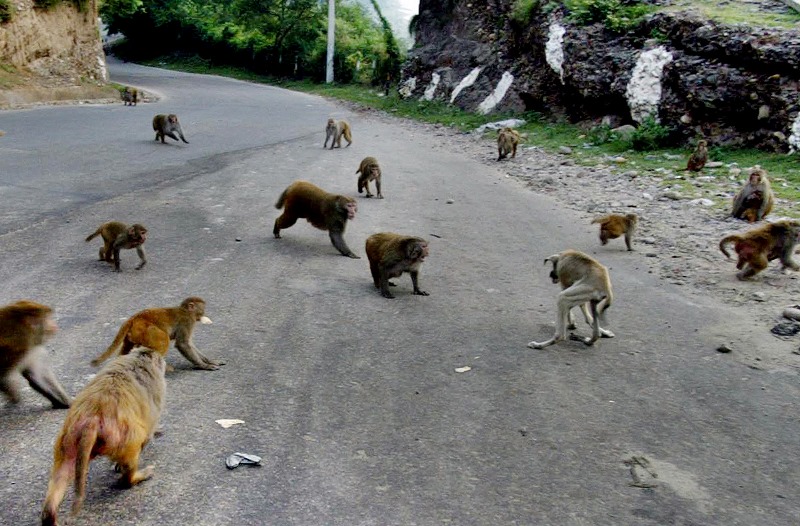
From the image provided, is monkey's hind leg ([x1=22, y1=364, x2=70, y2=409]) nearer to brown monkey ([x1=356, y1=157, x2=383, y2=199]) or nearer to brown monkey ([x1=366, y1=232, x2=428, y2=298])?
brown monkey ([x1=366, y1=232, x2=428, y2=298])

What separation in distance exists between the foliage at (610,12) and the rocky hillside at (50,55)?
1779 cm

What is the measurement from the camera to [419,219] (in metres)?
12.2

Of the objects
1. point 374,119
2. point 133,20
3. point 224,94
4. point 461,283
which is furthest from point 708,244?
point 133,20

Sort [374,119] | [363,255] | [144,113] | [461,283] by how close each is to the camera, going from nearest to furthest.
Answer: [461,283] < [363,255] < [144,113] < [374,119]

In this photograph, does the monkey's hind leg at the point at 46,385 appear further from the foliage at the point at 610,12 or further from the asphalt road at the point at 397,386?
the foliage at the point at 610,12

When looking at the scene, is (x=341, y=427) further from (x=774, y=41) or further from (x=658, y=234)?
(x=774, y=41)

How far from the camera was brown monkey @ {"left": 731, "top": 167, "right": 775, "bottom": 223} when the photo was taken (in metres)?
11.8

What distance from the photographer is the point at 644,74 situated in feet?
65.3

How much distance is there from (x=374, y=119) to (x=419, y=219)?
1698 cm

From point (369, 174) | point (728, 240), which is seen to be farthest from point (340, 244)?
point (728, 240)

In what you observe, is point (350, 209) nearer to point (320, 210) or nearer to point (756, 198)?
point (320, 210)

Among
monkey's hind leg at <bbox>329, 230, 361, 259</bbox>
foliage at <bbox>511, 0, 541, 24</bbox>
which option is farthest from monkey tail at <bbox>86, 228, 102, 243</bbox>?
foliage at <bbox>511, 0, 541, 24</bbox>

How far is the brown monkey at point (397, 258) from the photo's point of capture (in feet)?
27.4

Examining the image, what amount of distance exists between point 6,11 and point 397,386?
83.3 feet
